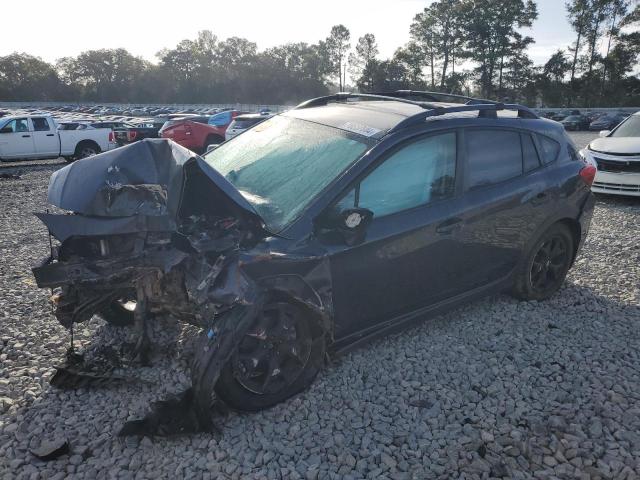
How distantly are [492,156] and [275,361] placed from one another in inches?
89.8

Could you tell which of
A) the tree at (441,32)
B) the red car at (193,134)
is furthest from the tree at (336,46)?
the red car at (193,134)

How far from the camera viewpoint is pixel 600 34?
52.8 metres

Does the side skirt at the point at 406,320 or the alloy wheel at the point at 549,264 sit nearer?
the side skirt at the point at 406,320

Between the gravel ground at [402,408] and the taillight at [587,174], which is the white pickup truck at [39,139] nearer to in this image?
the gravel ground at [402,408]

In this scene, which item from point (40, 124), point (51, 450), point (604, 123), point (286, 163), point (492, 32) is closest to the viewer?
point (51, 450)

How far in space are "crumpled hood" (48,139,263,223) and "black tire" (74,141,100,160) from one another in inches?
591

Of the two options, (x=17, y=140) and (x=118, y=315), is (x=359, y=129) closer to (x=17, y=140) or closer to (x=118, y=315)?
(x=118, y=315)

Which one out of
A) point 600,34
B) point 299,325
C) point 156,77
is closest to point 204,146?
point 299,325

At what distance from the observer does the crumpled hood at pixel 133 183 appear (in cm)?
268

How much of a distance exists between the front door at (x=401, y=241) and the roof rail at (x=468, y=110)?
0.14 m

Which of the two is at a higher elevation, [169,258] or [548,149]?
[548,149]

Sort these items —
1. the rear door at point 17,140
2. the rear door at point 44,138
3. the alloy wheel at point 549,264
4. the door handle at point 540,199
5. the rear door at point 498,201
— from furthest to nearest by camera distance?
1. the rear door at point 44,138
2. the rear door at point 17,140
3. the alloy wheel at point 549,264
4. the door handle at point 540,199
5. the rear door at point 498,201

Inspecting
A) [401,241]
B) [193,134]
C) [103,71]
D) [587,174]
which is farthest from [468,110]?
[103,71]

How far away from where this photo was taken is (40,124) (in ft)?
51.4
